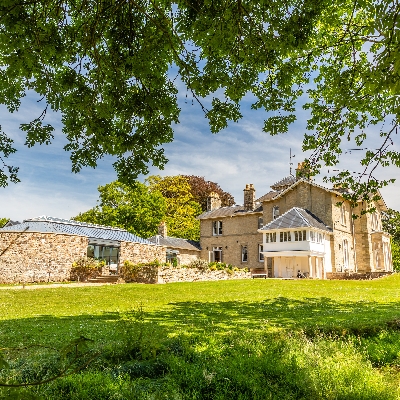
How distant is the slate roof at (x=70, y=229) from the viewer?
84.9 feet

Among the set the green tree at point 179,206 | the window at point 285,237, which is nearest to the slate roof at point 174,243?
the green tree at point 179,206

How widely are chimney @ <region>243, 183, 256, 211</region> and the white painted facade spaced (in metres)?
7.69

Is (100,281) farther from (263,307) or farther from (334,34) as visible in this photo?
(334,34)

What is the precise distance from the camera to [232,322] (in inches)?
340

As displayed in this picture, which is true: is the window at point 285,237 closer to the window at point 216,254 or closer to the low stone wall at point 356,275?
the low stone wall at point 356,275

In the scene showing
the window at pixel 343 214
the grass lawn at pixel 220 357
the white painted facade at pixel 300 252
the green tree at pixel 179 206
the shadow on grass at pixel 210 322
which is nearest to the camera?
the grass lawn at pixel 220 357

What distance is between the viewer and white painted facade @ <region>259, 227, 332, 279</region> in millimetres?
30328

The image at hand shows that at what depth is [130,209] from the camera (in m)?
41.7

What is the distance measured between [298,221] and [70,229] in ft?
62.6

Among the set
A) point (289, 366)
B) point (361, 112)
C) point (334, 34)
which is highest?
point (334, 34)

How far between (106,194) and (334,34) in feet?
117

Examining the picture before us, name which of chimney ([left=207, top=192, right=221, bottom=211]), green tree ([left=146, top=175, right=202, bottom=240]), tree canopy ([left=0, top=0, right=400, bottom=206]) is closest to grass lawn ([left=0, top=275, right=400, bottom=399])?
→ tree canopy ([left=0, top=0, right=400, bottom=206])

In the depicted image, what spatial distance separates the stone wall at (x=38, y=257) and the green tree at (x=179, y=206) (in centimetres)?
2327

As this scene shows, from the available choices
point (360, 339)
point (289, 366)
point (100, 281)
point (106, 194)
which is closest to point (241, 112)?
point (289, 366)
